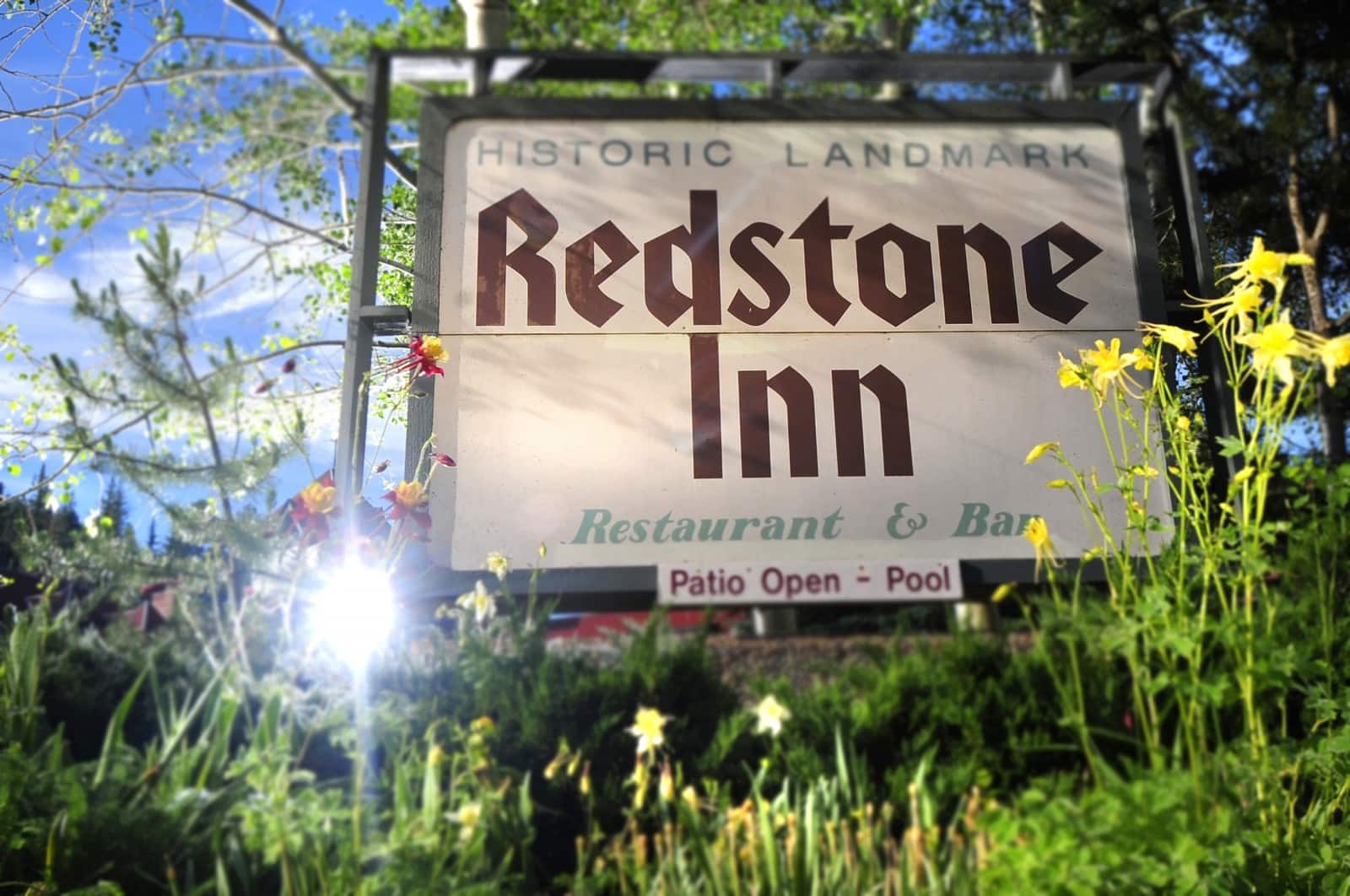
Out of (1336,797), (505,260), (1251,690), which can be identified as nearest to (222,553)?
(505,260)

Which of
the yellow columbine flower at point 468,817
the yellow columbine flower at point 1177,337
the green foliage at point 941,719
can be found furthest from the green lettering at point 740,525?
the yellow columbine flower at point 1177,337

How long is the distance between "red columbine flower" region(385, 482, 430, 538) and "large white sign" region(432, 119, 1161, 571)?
0.05 feet

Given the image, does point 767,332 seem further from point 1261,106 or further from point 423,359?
point 1261,106

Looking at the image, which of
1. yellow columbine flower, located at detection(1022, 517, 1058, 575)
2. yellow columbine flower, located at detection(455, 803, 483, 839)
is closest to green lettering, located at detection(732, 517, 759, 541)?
yellow columbine flower, located at detection(1022, 517, 1058, 575)

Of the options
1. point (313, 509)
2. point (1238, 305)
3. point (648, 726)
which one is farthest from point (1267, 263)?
point (313, 509)

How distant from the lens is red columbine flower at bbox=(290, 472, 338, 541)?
110 cm

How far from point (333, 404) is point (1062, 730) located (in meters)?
1.13

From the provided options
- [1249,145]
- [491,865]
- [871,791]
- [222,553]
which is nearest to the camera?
[222,553]

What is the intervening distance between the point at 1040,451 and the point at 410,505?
0.82 metres

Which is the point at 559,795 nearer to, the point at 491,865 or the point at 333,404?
the point at 491,865

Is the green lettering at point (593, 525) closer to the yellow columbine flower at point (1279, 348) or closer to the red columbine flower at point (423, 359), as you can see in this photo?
the red columbine flower at point (423, 359)

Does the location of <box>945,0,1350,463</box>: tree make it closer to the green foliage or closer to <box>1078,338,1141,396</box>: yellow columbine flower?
<box>1078,338,1141,396</box>: yellow columbine flower

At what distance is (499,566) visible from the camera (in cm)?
114

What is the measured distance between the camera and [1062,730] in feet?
4.42
